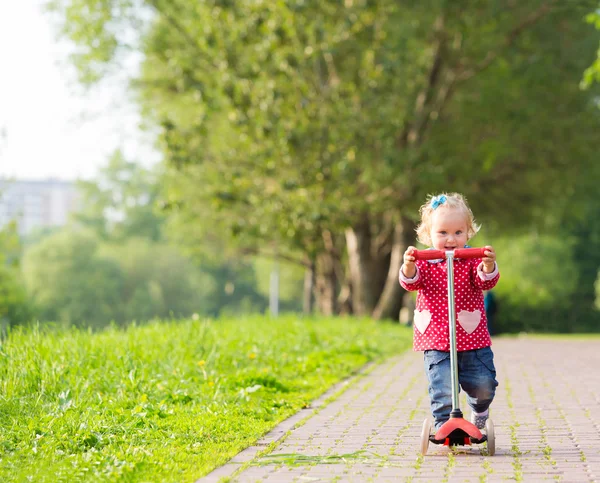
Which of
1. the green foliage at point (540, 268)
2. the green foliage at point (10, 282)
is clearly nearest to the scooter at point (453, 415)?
the green foliage at point (10, 282)

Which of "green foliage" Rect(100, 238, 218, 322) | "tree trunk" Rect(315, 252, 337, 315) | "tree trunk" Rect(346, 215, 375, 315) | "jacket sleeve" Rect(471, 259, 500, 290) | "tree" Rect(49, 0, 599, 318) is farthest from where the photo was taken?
"green foliage" Rect(100, 238, 218, 322)

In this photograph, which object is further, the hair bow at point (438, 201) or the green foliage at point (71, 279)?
the green foliage at point (71, 279)

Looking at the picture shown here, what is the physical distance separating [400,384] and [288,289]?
196 feet

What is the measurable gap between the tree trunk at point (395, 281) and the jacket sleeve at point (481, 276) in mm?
17988

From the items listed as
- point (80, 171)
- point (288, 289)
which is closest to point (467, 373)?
point (288, 289)

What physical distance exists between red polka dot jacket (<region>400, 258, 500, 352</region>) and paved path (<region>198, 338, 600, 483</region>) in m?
0.65

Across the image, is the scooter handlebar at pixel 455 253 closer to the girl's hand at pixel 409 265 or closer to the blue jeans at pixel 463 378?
the girl's hand at pixel 409 265

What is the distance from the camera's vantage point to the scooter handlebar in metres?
5.34

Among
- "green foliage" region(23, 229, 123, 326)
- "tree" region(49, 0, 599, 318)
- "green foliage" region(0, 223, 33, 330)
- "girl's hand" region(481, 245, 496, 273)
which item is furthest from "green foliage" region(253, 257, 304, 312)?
"girl's hand" region(481, 245, 496, 273)

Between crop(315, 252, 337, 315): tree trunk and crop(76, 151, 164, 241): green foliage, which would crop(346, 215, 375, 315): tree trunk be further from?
crop(76, 151, 164, 241): green foliage

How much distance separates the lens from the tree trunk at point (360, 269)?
24656mm

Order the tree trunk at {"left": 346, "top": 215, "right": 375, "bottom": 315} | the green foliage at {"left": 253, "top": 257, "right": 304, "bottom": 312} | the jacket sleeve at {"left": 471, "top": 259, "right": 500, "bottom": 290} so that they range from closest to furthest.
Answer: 1. the jacket sleeve at {"left": 471, "top": 259, "right": 500, "bottom": 290}
2. the tree trunk at {"left": 346, "top": 215, "right": 375, "bottom": 315}
3. the green foliage at {"left": 253, "top": 257, "right": 304, "bottom": 312}

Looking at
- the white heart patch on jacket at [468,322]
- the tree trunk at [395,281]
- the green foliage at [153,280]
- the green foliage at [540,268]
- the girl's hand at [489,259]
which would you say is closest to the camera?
the girl's hand at [489,259]

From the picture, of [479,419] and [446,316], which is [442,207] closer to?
[446,316]
